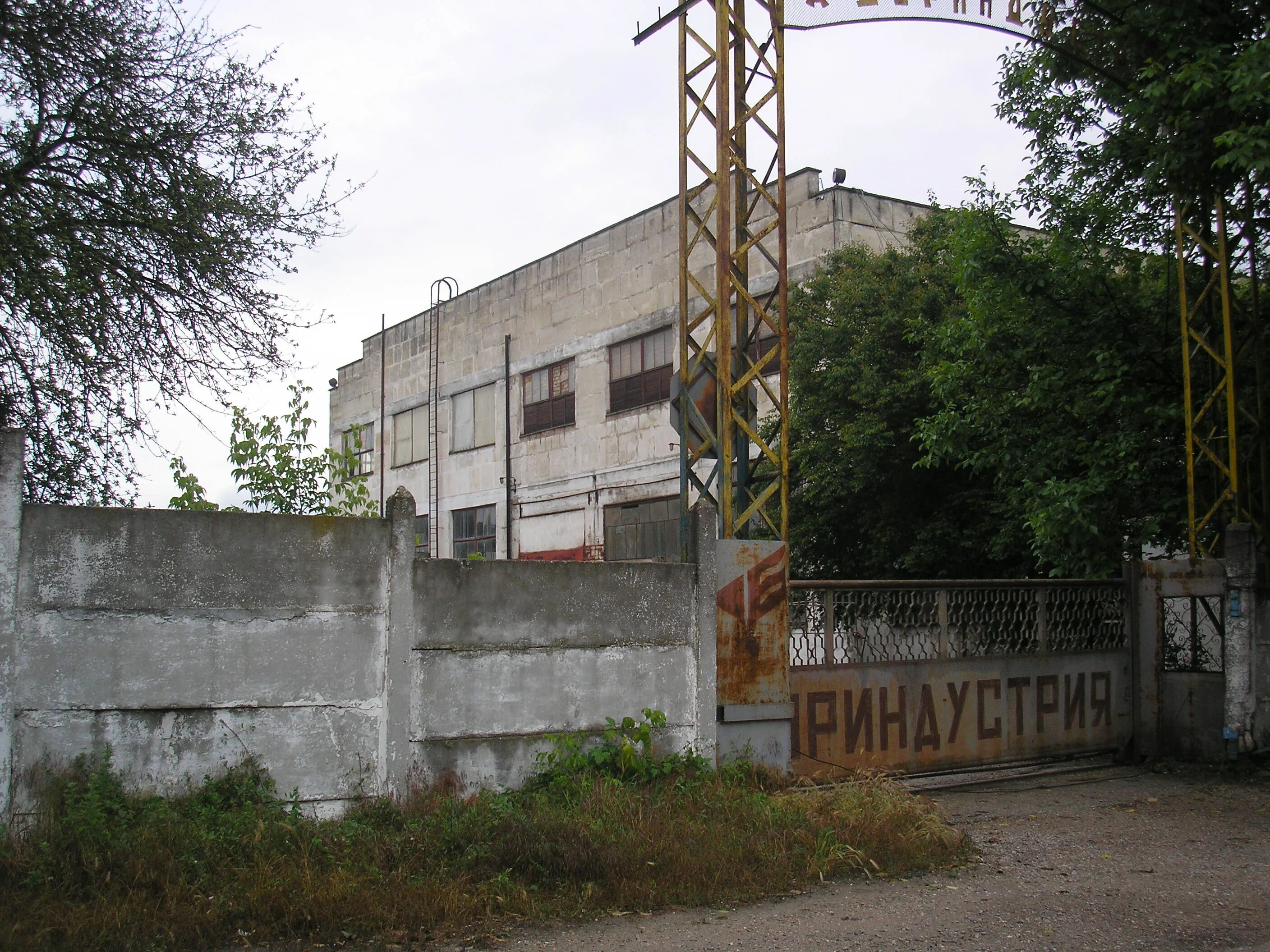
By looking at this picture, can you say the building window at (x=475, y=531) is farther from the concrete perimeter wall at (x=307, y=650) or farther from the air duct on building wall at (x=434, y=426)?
the concrete perimeter wall at (x=307, y=650)

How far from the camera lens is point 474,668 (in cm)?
715

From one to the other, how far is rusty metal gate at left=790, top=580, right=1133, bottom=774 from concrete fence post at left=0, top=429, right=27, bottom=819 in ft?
18.0

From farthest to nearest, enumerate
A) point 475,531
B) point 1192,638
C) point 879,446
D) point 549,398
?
point 475,531 → point 549,398 → point 879,446 → point 1192,638

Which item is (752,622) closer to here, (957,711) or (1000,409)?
(957,711)

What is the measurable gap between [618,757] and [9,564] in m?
3.90

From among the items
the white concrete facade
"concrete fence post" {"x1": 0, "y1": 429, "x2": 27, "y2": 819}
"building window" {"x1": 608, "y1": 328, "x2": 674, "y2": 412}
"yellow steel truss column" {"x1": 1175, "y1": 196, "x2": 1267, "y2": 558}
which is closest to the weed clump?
"concrete fence post" {"x1": 0, "y1": 429, "x2": 27, "y2": 819}

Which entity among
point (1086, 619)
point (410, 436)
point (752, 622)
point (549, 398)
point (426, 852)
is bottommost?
point (426, 852)

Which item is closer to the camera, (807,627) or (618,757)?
(618,757)

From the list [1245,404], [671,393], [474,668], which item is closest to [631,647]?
[474,668]

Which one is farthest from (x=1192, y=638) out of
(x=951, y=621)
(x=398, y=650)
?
(x=398, y=650)

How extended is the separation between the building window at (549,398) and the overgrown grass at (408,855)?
68.3ft

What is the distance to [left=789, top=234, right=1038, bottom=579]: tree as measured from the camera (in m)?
16.5

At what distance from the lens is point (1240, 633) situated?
10820mm

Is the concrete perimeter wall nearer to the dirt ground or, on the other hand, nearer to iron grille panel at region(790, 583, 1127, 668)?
iron grille panel at region(790, 583, 1127, 668)
